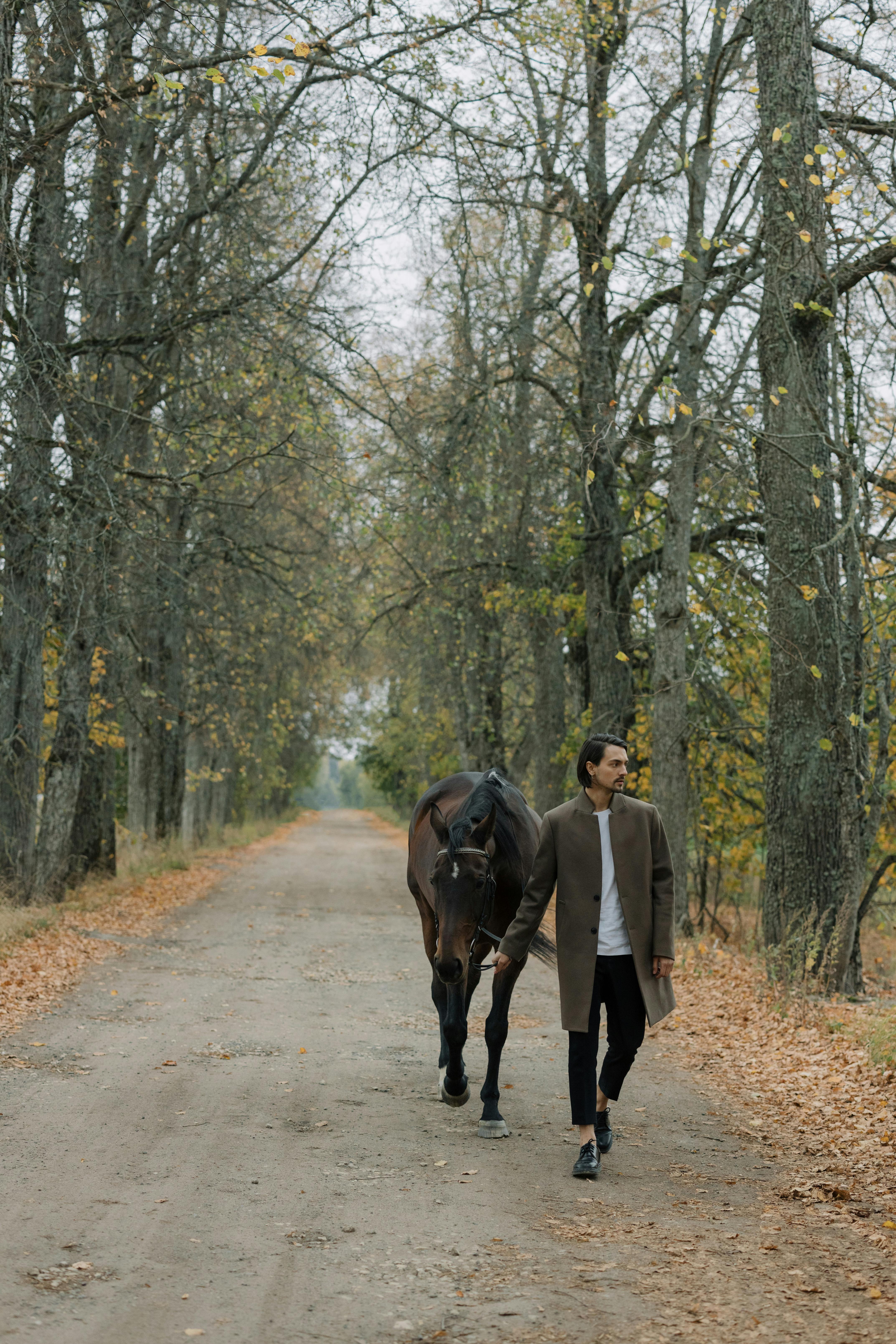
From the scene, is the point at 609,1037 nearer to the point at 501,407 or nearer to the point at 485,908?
the point at 485,908

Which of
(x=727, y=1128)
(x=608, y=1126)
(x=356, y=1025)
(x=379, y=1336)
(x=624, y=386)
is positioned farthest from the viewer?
(x=624, y=386)

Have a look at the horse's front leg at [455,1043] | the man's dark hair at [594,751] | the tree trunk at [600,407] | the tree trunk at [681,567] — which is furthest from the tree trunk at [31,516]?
the man's dark hair at [594,751]

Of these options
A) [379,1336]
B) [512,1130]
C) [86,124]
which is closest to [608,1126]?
[512,1130]

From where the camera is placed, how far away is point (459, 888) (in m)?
6.42

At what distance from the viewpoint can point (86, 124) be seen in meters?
13.7

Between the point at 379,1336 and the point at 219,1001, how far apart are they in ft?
21.4

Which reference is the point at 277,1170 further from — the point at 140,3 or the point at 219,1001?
the point at 140,3

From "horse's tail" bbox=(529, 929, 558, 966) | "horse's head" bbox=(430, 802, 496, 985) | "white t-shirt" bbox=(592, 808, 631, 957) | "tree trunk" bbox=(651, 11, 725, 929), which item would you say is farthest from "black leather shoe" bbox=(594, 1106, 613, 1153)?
"tree trunk" bbox=(651, 11, 725, 929)

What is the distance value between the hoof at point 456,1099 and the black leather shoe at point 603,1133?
3.44ft

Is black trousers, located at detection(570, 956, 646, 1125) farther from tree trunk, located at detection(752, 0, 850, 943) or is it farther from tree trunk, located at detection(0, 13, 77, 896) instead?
tree trunk, located at detection(0, 13, 77, 896)

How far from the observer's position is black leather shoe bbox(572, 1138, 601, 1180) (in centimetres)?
555

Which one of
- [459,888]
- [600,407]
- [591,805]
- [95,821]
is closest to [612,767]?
[591,805]

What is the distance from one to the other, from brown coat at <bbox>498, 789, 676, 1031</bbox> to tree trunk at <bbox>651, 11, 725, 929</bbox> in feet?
24.8

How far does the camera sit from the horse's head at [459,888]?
6.31m
